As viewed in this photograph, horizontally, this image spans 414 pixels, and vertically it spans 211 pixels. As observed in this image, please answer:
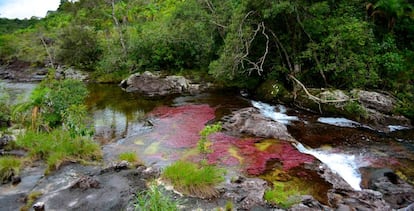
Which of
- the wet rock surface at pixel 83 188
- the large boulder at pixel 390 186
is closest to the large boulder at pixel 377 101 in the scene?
the large boulder at pixel 390 186

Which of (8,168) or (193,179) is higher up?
(193,179)

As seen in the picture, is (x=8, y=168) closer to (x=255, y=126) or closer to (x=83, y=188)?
(x=83, y=188)

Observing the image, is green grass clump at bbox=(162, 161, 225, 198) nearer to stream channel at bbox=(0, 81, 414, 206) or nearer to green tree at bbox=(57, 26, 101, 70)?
stream channel at bbox=(0, 81, 414, 206)

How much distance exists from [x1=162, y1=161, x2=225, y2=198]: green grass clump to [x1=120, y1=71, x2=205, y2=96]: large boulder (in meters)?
16.1

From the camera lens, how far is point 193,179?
1032cm

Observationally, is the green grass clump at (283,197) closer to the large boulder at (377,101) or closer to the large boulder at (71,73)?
the large boulder at (377,101)

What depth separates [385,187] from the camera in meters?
11.2

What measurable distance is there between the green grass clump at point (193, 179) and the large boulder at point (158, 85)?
16068 mm

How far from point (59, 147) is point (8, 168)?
1793 millimetres

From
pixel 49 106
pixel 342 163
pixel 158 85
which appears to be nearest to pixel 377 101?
pixel 342 163

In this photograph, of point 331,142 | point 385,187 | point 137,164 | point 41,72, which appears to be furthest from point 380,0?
point 41,72

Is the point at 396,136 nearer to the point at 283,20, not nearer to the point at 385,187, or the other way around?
the point at 385,187

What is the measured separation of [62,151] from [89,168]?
130cm

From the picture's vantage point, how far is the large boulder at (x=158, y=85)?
88.9 feet
